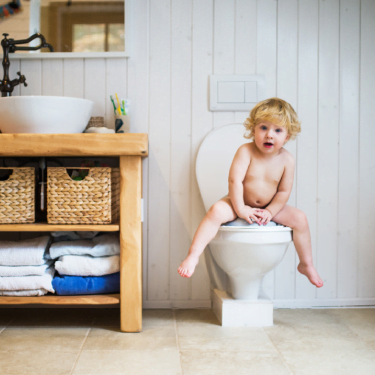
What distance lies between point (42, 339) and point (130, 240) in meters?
0.46

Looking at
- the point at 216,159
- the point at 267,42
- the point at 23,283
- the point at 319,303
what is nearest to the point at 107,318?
the point at 23,283

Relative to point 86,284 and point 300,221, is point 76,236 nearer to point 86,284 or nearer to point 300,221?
point 86,284

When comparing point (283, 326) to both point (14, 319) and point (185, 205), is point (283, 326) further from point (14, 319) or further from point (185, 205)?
point (14, 319)

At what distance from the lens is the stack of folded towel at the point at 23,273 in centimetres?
140

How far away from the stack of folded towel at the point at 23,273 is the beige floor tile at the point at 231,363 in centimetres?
58

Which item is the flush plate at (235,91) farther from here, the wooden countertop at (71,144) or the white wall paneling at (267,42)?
the wooden countertop at (71,144)

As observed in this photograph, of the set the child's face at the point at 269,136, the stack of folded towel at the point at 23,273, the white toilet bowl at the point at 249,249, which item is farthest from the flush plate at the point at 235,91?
the stack of folded towel at the point at 23,273

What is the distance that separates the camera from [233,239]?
1355mm

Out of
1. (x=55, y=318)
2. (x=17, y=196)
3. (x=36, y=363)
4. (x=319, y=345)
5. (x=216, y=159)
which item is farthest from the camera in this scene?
(x=216, y=159)

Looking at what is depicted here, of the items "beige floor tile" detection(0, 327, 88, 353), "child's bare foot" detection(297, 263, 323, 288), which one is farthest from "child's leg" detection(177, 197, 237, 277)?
"beige floor tile" detection(0, 327, 88, 353)

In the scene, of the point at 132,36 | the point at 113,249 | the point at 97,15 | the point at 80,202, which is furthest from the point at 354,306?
the point at 97,15

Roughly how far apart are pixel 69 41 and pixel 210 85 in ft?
2.21

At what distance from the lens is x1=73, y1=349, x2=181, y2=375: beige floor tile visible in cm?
111

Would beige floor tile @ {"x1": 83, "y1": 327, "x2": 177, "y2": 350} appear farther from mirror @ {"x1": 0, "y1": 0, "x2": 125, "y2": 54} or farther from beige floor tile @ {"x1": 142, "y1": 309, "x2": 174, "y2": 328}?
mirror @ {"x1": 0, "y1": 0, "x2": 125, "y2": 54}
